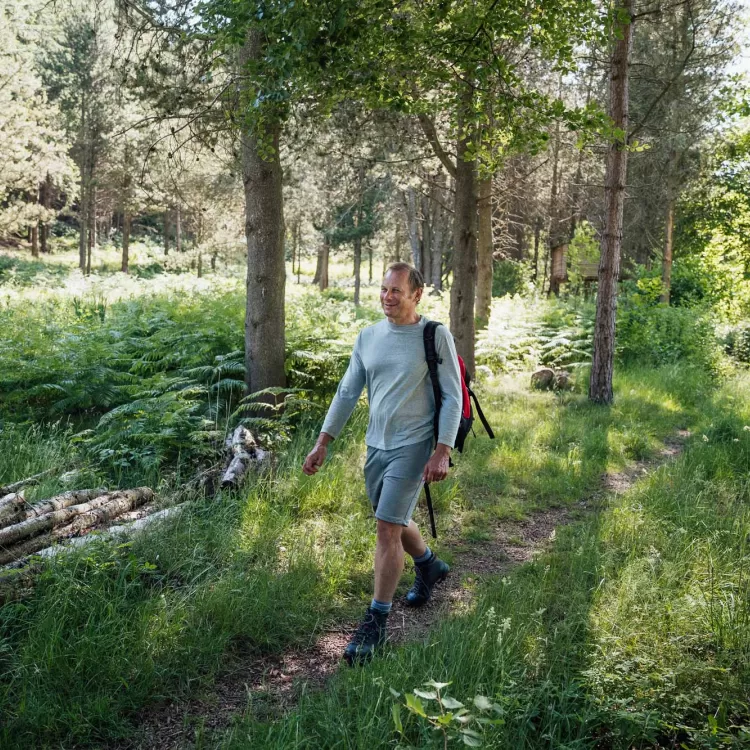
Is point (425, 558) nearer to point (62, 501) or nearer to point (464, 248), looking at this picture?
point (62, 501)

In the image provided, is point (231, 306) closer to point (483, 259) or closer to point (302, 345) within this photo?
point (302, 345)

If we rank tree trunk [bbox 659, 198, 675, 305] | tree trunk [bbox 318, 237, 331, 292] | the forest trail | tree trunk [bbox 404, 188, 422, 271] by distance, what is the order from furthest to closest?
tree trunk [bbox 318, 237, 331, 292] → tree trunk [bbox 404, 188, 422, 271] → tree trunk [bbox 659, 198, 675, 305] → the forest trail

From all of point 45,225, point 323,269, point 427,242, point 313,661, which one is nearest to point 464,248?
point 313,661

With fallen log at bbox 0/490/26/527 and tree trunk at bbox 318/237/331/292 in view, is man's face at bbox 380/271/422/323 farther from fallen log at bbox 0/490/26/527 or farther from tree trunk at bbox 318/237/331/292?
tree trunk at bbox 318/237/331/292

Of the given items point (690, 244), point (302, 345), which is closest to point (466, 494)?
point (302, 345)

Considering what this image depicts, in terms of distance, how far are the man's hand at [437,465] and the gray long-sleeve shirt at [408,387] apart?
3.2 inches

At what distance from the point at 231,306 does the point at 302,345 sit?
2.34 m

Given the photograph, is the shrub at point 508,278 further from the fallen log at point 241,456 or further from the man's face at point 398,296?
the man's face at point 398,296

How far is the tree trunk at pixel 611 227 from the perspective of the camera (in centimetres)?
1043

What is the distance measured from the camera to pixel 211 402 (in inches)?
339

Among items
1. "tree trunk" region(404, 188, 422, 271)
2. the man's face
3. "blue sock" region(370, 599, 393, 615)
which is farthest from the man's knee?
"tree trunk" region(404, 188, 422, 271)

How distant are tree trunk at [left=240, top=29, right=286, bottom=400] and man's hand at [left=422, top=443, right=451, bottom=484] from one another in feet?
15.4

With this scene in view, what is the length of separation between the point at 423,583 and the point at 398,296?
2065mm

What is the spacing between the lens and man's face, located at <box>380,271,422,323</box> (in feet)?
13.5
